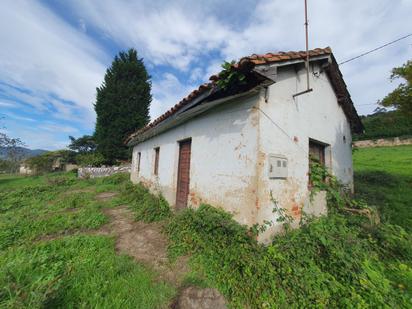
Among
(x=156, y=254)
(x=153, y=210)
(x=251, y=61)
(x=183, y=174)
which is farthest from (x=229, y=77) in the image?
(x=153, y=210)

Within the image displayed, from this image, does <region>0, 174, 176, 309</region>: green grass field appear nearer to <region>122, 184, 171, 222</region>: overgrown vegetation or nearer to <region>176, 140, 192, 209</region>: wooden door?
<region>122, 184, 171, 222</region>: overgrown vegetation

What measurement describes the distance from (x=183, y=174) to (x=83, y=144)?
2407 centimetres

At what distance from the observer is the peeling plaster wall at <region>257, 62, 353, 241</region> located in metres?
2.91

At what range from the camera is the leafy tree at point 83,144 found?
22750 mm

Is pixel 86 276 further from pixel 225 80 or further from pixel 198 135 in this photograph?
pixel 225 80

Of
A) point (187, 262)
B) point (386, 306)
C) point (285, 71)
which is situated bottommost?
point (187, 262)

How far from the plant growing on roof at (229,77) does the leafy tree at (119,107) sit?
56.2ft

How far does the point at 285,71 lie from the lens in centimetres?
346

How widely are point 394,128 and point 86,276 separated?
32847 mm

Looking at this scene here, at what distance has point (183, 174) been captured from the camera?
16.6 feet

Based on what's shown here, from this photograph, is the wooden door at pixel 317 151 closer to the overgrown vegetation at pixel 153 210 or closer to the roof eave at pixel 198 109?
the roof eave at pixel 198 109

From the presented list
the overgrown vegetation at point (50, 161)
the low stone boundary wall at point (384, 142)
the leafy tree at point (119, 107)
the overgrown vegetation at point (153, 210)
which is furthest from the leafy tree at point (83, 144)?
the low stone boundary wall at point (384, 142)

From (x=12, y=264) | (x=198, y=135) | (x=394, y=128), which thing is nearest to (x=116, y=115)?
(x=198, y=135)

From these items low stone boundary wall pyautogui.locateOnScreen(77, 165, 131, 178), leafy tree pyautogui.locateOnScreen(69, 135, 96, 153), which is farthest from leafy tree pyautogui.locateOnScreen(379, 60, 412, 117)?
leafy tree pyautogui.locateOnScreen(69, 135, 96, 153)
